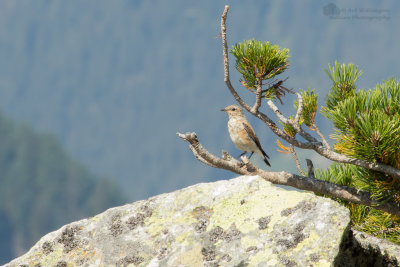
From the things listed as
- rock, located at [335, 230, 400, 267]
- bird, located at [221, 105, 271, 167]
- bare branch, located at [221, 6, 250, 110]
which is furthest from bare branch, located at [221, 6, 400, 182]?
bird, located at [221, 105, 271, 167]

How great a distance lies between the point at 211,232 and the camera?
21.9 ft

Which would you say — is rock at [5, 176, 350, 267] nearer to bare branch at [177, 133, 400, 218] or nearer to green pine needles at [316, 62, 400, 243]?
bare branch at [177, 133, 400, 218]

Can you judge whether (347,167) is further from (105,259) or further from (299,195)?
(105,259)

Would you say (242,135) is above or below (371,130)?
above

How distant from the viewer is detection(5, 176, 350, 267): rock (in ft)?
20.3

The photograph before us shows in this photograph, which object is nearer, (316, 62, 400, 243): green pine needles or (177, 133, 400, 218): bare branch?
(316, 62, 400, 243): green pine needles

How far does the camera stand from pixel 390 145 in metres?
7.96

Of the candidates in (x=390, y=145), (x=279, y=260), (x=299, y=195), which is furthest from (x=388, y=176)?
(x=279, y=260)

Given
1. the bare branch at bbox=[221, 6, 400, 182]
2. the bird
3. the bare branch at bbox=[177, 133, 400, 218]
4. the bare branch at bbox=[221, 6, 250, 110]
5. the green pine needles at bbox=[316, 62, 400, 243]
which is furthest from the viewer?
the bird

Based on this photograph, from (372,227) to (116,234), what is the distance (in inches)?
181

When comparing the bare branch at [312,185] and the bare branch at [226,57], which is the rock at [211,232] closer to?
the bare branch at [312,185]

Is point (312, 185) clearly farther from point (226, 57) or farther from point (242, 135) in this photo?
point (242, 135)

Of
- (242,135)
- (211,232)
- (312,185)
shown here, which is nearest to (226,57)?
(312,185)

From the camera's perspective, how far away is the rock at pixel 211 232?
6188 mm
